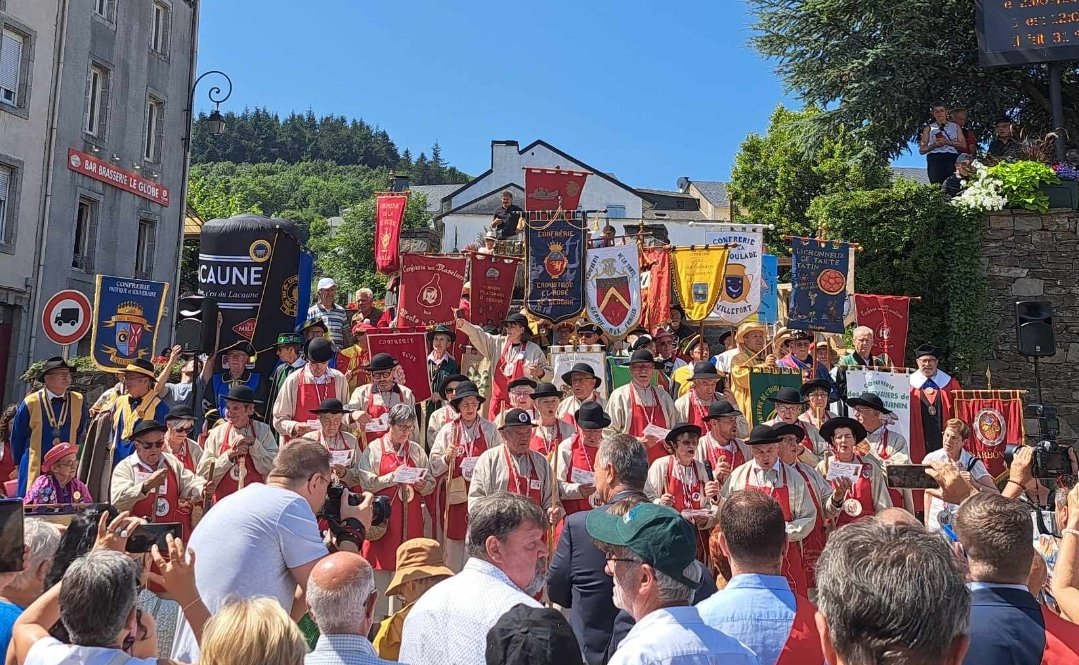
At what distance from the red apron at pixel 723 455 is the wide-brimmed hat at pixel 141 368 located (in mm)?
5851

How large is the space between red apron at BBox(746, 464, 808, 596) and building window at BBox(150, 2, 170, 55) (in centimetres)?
2763

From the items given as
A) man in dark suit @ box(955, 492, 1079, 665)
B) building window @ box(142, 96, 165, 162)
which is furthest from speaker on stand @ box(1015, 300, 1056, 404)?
building window @ box(142, 96, 165, 162)

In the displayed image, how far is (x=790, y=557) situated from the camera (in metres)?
7.47

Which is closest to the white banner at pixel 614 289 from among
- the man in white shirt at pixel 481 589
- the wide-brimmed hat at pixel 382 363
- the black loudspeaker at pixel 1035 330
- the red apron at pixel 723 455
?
the wide-brimmed hat at pixel 382 363

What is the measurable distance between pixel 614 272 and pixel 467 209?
47219mm

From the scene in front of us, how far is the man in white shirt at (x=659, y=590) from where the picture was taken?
2902mm

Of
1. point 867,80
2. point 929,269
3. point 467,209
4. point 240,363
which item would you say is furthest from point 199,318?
point 467,209

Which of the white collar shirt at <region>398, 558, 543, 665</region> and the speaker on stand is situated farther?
the speaker on stand

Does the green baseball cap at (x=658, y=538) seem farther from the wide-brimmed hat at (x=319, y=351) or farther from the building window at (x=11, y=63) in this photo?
the building window at (x=11, y=63)

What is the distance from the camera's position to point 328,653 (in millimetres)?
3217

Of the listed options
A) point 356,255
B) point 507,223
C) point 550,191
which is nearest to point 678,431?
point 550,191

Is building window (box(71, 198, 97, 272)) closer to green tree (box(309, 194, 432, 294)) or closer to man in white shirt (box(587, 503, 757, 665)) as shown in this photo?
green tree (box(309, 194, 432, 294))

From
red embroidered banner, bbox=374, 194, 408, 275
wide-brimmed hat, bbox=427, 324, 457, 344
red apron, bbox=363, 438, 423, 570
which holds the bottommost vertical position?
red apron, bbox=363, 438, 423, 570

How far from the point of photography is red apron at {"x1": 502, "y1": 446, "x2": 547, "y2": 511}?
813 cm
